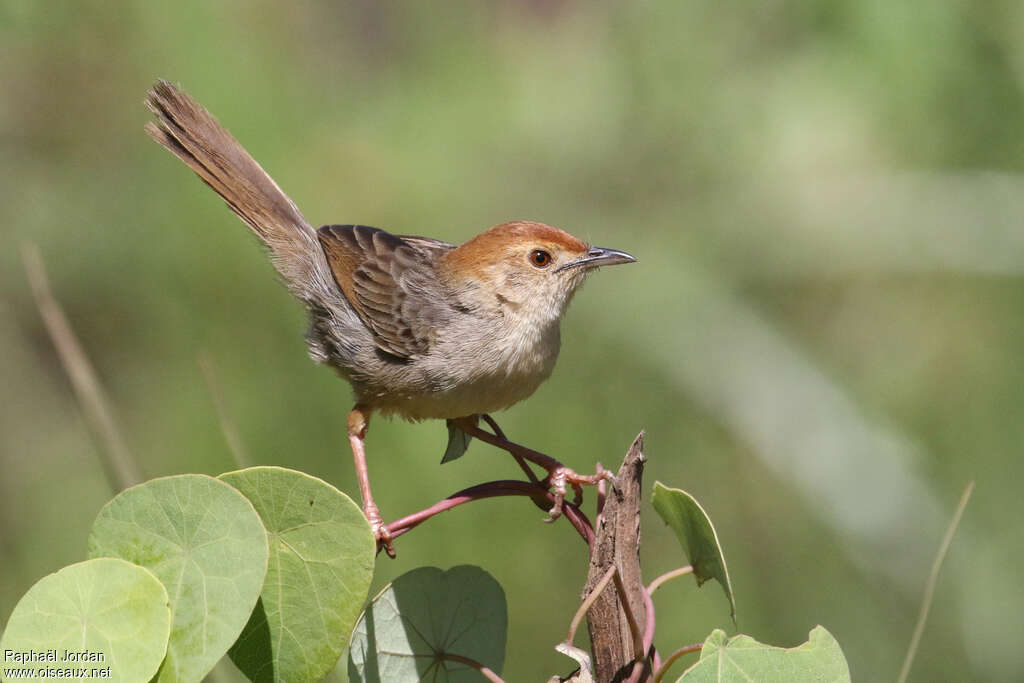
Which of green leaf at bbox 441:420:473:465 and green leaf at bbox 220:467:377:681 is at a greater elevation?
green leaf at bbox 441:420:473:465

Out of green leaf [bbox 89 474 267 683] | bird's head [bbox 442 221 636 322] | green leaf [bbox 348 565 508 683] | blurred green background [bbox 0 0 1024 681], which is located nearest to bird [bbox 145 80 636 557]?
bird's head [bbox 442 221 636 322]

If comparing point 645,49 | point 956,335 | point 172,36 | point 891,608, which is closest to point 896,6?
point 645,49

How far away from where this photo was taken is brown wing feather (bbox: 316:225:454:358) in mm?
4000

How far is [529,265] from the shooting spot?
4.14 metres

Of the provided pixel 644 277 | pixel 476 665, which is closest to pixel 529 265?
pixel 644 277

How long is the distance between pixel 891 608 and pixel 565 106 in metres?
3.38

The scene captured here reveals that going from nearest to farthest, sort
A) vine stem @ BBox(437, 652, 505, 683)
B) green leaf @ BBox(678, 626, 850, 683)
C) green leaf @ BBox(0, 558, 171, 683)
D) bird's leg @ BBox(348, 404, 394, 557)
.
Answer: green leaf @ BBox(0, 558, 171, 683)
green leaf @ BBox(678, 626, 850, 683)
vine stem @ BBox(437, 652, 505, 683)
bird's leg @ BBox(348, 404, 394, 557)

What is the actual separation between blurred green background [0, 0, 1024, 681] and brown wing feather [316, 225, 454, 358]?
4.00 feet

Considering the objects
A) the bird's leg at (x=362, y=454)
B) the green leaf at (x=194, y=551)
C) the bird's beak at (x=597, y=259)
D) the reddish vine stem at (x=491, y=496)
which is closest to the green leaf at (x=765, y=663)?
the reddish vine stem at (x=491, y=496)

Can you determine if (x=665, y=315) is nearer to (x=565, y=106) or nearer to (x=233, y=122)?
(x=565, y=106)

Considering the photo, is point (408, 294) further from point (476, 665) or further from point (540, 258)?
point (476, 665)

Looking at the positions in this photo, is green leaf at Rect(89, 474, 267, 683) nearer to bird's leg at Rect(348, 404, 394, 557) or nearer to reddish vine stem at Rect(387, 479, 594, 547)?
reddish vine stem at Rect(387, 479, 594, 547)

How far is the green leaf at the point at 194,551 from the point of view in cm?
194

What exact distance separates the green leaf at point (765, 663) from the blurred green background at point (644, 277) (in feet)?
10.1
